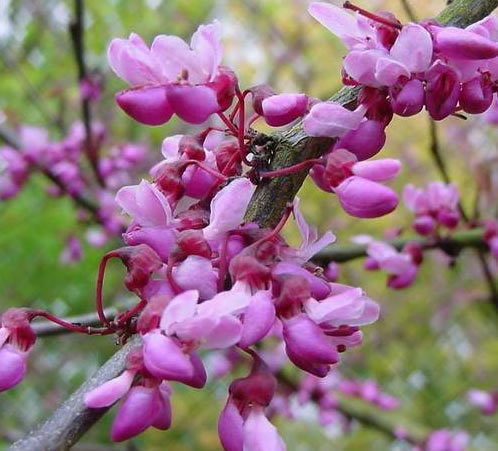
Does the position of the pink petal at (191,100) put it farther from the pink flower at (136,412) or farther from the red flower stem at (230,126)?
the pink flower at (136,412)

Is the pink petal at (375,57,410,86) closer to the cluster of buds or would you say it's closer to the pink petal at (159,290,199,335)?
the pink petal at (159,290,199,335)

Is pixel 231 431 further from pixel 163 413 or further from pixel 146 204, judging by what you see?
pixel 146 204

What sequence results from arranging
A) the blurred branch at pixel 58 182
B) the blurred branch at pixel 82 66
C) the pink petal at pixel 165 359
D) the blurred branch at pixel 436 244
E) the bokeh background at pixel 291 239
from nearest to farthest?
1. the pink petal at pixel 165 359
2. the blurred branch at pixel 436 244
3. the blurred branch at pixel 82 66
4. the blurred branch at pixel 58 182
5. the bokeh background at pixel 291 239

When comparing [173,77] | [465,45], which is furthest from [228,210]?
[465,45]

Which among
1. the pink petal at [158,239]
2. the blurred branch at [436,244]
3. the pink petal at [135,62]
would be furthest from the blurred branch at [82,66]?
the pink petal at [158,239]

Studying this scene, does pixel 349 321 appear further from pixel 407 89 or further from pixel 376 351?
pixel 376 351

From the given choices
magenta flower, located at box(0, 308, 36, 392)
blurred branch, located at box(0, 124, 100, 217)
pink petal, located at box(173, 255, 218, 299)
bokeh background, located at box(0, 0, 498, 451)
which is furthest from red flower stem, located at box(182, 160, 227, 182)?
bokeh background, located at box(0, 0, 498, 451)
